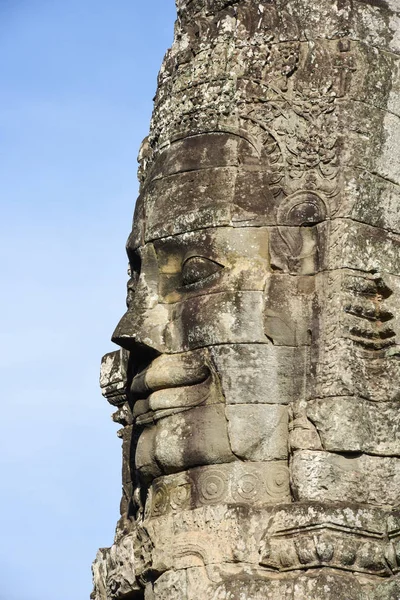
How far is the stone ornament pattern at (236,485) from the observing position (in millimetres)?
Result: 17094

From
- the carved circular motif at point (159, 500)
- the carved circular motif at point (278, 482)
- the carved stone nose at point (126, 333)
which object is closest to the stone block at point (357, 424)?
the carved circular motif at point (278, 482)

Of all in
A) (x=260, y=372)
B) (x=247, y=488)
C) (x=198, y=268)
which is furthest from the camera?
(x=198, y=268)

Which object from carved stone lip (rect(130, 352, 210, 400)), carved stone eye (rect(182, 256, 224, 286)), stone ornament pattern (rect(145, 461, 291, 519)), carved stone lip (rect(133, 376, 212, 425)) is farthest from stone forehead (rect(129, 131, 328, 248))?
stone ornament pattern (rect(145, 461, 291, 519))

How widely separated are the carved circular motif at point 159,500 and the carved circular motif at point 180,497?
4.0 inches

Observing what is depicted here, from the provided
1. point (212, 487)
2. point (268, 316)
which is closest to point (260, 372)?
point (268, 316)

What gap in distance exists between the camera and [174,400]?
57.7 feet

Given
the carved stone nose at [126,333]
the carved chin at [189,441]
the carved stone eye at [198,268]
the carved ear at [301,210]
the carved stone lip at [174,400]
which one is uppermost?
the carved ear at [301,210]

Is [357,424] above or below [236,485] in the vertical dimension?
above

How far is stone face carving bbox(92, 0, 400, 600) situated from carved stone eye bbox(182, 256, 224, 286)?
2 cm

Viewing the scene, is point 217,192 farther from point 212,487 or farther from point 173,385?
point 212,487

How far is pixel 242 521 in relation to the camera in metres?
16.9

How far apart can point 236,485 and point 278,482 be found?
1.20ft

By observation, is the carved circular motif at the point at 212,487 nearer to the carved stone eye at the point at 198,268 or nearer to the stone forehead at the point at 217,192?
the carved stone eye at the point at 198,268

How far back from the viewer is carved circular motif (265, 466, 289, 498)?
1708cm
